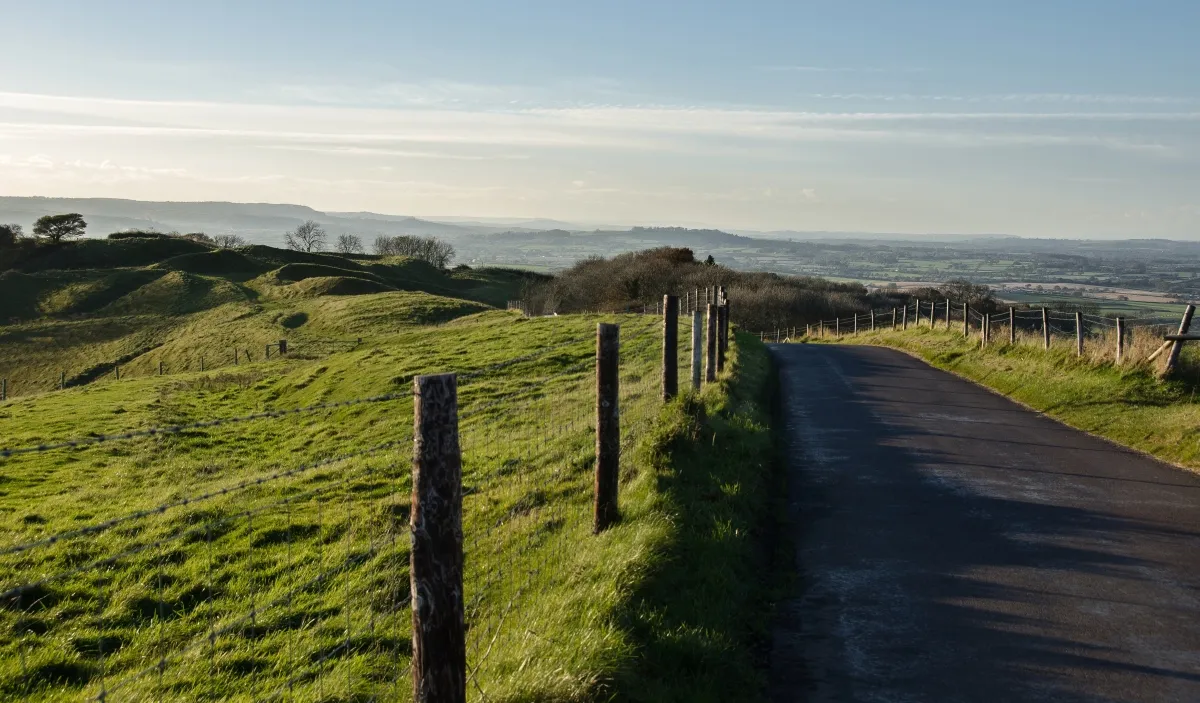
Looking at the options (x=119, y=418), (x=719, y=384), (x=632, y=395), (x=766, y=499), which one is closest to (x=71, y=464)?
(x=119, y=418)

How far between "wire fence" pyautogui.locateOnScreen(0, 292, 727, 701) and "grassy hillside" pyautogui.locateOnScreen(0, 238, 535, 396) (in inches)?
1307

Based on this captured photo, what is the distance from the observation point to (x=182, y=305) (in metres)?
71.3

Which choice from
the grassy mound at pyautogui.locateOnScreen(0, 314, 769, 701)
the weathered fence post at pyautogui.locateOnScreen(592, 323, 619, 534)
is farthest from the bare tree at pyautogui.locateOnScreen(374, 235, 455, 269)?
the weathered fence post at pyautogui.locateOnScreen(592, 323, 619, 534)

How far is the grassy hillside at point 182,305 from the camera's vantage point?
53.8 m

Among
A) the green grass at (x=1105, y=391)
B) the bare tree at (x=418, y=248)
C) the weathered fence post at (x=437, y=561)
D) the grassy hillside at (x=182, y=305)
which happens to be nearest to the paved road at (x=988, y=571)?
the green grass at (x=1105, y=391)

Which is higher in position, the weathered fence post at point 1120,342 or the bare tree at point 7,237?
the bare tree at point 7,237

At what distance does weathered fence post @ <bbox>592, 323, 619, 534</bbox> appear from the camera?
789cm

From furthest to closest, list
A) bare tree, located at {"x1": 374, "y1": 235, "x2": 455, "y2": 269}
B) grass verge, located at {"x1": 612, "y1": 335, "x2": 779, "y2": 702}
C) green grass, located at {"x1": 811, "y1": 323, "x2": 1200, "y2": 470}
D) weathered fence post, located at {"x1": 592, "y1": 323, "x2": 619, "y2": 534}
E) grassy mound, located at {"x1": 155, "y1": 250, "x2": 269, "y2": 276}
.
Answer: bare tree, located at {"x1": 374, "y1": 235, "x2": 455, "y2": 269}
grassy mound, located at {"x1": 155, "y1": 250, "x2": 269, "y2": 276}
green grass, located at {"x1": 811, "y1": 323, "x2": 1200, "y2": 470}
weathered fence post, located at {"x1": 592, "y1": 323, "x2": 619, "y2": 534}
grass verge, located at {"x1": 612, "y1": 335, "x2": 779, "y2": 702}

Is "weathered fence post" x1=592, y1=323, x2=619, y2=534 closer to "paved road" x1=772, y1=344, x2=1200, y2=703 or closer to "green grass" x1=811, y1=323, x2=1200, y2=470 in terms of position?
"paved road" x1=772, y1=344, x2=1200, y2=703

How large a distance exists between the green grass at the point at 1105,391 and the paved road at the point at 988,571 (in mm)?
676

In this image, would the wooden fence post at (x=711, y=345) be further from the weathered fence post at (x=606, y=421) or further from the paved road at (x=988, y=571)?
the weathered fence post at (x=606, y=421)

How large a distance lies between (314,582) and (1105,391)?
14.6 metres

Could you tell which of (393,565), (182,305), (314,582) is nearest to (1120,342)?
(393,565)

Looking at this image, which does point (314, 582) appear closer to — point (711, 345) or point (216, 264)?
point (711, 345)
